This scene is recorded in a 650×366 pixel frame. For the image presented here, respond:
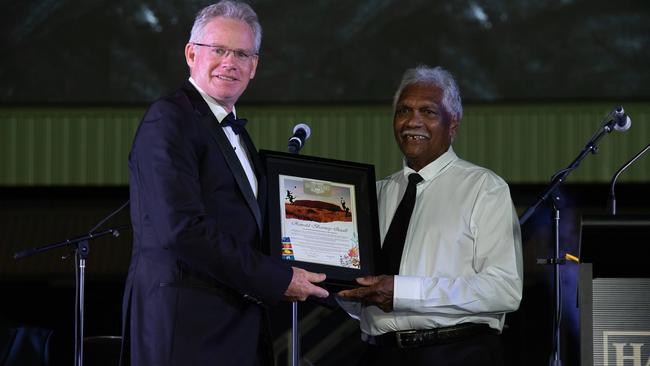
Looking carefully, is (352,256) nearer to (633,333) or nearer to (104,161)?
(633,333)

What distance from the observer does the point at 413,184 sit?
306 cm

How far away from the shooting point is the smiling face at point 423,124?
10.0 feet

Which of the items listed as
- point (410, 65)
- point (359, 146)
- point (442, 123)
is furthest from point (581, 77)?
point (442, 123)

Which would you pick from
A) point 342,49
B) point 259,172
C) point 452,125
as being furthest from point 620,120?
point 342,49

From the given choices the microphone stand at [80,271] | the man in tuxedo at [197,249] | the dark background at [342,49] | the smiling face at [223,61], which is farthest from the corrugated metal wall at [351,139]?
the man in tuxedo at [197,249]

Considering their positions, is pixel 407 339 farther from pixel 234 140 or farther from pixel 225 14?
pixel 225 14

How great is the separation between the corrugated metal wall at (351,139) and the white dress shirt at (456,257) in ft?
12.7

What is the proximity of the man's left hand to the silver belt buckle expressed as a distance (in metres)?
0.08

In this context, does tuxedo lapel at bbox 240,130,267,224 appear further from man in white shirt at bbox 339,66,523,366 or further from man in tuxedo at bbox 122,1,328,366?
man in white shirt at bbox 339,66,523,366

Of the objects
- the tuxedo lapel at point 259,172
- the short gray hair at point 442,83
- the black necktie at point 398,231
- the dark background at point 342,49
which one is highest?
the dark background at point 342,49

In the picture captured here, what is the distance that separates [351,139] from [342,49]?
63 cm

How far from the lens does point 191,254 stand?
243 centimetres

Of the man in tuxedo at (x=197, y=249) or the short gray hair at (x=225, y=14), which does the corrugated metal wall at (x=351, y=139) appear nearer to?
the short gray hair at (x=225, y=14)

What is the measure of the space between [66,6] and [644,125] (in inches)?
148
